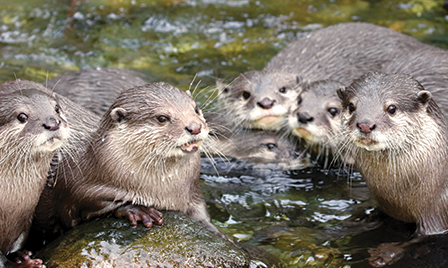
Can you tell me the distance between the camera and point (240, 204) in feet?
12.6

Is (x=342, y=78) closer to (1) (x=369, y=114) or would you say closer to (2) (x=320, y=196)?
(2) (x=320, y=196)

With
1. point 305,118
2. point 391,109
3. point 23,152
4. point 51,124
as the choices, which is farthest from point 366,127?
point 23,152

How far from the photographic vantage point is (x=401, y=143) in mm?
3082

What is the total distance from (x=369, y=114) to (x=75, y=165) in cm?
146

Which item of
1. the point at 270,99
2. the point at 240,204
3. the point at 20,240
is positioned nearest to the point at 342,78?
the point at 270,99

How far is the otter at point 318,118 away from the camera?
4160 millimetres

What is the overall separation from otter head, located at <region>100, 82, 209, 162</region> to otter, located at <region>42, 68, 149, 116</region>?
1295 millimetres

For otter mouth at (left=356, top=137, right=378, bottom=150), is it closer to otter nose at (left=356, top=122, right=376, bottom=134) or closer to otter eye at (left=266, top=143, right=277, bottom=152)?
otter nose at (left=356, top=122, right=376, bottom=134)

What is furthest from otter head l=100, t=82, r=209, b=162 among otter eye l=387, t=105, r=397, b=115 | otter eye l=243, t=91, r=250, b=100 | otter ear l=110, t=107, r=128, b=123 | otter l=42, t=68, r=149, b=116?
otter eye l=243, t=91, r=250, b=100

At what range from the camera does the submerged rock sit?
109 inches

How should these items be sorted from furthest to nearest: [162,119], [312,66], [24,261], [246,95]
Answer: [312,66]
[246,95]
[162,119]
[24,261]

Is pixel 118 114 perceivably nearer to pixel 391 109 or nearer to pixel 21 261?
pixel 21 261

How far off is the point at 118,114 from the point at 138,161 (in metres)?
0.24

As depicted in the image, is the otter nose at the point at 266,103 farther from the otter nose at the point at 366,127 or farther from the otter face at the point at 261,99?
the otter nose at the point at 366,127
